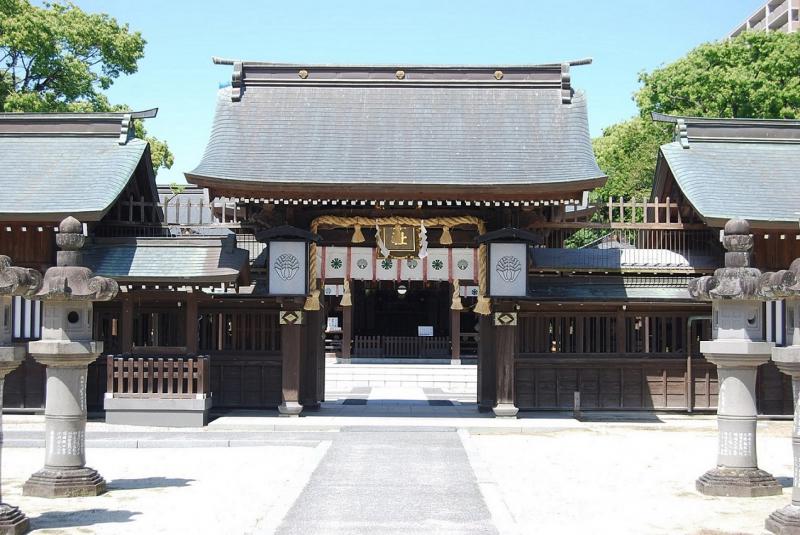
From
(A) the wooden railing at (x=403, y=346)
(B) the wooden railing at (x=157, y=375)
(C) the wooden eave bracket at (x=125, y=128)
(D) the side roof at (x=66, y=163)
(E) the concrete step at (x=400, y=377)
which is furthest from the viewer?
(A) the wooden railing at (x=403, y=346)

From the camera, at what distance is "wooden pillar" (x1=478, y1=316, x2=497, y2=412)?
22.9m

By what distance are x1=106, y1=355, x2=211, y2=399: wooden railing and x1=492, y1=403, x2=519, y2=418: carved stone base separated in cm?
646

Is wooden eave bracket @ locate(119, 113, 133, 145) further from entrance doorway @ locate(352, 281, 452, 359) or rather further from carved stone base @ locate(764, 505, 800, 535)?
entrance doorway @ locate(352, 281, 452, 359)

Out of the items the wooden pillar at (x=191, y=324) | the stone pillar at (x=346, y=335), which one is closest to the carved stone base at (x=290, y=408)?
the wooden pillar at (x=191, y=324)

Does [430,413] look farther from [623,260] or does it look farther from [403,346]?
[403,346]

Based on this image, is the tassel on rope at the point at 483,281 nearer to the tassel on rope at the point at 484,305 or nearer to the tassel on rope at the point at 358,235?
the tassel on rope at the point at 484,305

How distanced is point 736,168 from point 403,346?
24159 millimetres

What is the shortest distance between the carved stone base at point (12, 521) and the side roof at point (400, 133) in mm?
10846

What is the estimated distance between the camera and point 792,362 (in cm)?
1087

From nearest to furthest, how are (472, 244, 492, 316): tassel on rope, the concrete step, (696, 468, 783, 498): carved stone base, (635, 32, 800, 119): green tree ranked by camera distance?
(696, 468, 783, 498): carved stone base, (472, 244, 492, 316): tassel on rope, the concrete step, (635, 32, 800, 119): green tree

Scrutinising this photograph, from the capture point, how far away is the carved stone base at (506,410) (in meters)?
21.3

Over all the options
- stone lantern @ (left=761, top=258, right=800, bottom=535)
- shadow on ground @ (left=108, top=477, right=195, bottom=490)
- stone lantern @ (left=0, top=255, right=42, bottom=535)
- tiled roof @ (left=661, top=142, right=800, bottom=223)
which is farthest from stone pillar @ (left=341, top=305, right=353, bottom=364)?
stone lantern @ (left=761, top=258, right=800, bottom=535)

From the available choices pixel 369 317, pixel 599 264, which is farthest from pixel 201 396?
pixel 369 317

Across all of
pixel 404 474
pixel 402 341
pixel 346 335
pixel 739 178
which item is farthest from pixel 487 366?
pixel 402 341
